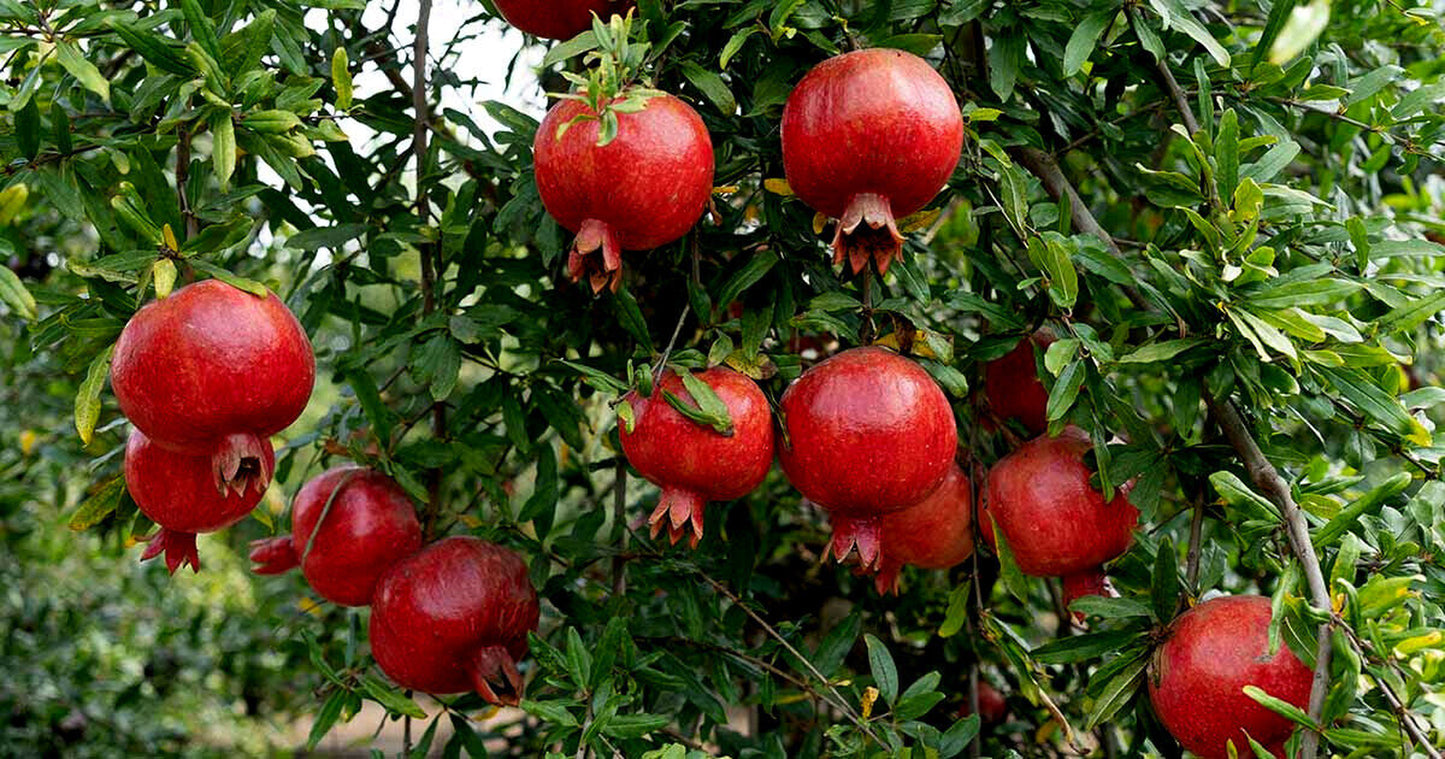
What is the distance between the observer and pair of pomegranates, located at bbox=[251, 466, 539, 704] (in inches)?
53.8

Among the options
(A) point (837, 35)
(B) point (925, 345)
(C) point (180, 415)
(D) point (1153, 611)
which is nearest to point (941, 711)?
(D) point (1153, 611)

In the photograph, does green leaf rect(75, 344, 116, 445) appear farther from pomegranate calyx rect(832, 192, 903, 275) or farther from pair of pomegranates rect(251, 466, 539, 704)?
pomegranate calyx rect(832, 192, 903, 275)

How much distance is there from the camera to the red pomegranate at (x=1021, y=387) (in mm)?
1401

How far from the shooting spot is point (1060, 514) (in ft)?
4.14

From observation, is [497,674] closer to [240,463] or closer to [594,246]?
[240,463]

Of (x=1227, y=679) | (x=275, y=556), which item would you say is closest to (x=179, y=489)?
(x=275, y=556)

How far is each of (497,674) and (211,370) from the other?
51 cm

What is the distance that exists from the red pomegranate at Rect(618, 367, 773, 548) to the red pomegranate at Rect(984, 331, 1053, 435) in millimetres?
360

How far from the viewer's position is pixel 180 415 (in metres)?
1.08

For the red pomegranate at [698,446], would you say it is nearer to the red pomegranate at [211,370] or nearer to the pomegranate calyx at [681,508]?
the pomegranate calyx at [681,508]

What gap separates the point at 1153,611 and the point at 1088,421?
0.20 m

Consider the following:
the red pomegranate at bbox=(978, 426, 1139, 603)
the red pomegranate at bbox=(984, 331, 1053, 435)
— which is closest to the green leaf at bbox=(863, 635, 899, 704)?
the red pomegranate at bbox=(978, 426, 1139, 603)

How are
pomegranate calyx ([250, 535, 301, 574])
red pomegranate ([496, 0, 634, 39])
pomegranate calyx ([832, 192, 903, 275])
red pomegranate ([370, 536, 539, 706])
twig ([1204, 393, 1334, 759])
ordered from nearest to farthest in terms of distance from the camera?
twig ([1204, 393, 1334, 759]), pomegranate calyx ([832, 192, 903, 275]), red pomegranate ([496, 0, 634, 39]), red pomegranate ([370, 536, 539, 706]), pomegranate calyx ([250, 535, 301, 574])

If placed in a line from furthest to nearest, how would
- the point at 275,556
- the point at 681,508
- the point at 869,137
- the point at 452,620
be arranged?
the point at 275,556, the point at 452,620, the point at 681,508, the point at 869,137
